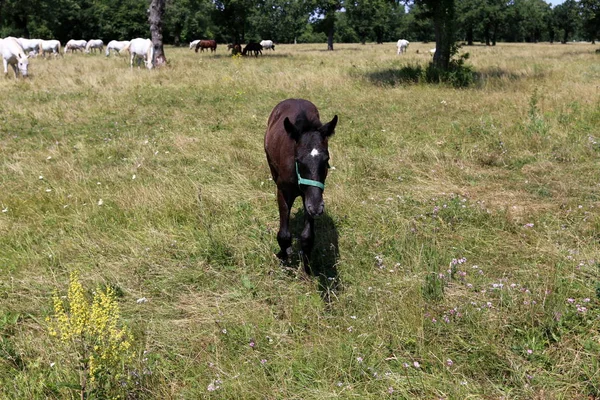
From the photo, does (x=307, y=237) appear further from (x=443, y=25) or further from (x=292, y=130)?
(x=443, y=25)

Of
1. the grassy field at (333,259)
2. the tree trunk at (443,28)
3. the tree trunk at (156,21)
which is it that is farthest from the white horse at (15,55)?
the tree trunk at (443,28)

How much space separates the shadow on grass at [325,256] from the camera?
400 cm

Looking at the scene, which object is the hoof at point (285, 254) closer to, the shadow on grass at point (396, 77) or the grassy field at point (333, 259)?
the grassy field at point (333, 259)

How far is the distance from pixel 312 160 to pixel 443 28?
1488 centimetres

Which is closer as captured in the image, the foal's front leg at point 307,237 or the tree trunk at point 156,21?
the foal's front leg at point 307,237

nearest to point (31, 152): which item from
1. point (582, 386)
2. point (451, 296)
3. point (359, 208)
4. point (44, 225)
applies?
point (44, 225)

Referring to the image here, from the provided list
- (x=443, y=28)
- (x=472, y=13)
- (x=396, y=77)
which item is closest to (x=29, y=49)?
(x=396, y=77)

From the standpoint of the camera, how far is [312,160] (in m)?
3.47

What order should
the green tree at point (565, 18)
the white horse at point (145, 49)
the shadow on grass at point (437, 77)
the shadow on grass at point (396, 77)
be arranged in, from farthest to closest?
1. the green tree at point (565, 18)
2. the white horse at point (145, 49)
3. the shadow on grass at point (396, 77)
4. the shadow on grass at point (437, 77)

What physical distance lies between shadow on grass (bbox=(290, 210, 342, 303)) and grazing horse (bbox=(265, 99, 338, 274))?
0.68 feet

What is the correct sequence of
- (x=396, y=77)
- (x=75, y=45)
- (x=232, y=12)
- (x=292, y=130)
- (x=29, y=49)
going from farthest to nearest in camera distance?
(x=75, y=45) < (x=232, y=12) < (x=29, y=49) < (x=396, y=77) < (x=292, y=130)

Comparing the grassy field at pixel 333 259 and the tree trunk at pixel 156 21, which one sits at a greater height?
the tree trunk at pixel 156 21

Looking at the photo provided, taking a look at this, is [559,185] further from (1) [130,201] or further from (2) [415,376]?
(1) [130,201]

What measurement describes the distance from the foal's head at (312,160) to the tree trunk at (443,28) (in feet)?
46.2
